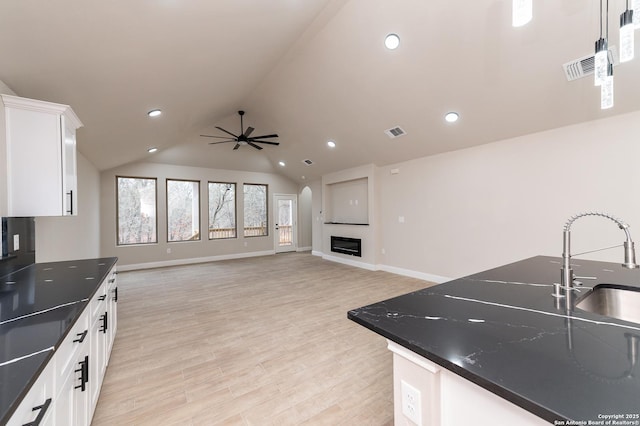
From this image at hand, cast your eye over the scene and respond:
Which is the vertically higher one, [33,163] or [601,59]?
[601,59]

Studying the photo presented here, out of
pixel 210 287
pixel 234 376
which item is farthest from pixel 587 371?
pixel 210 287

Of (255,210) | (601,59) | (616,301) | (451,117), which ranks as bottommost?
(616,301)

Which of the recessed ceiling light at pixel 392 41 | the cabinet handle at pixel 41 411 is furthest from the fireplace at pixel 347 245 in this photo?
the cabinet handle at pixel 41 411

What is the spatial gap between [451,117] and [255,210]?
6.36 m

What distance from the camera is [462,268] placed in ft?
15.4

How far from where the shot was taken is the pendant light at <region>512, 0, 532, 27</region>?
124cm

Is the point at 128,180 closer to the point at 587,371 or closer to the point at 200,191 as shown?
the point at 200,191

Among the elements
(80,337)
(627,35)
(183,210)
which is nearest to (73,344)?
(80,337)

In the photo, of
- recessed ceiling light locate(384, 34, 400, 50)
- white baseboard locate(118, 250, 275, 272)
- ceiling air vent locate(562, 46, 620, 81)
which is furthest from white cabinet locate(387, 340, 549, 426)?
white baseboard locate(118, 250, 275, 272)

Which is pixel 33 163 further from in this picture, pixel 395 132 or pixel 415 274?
pixel 415 274

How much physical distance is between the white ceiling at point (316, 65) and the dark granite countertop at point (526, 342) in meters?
2.52

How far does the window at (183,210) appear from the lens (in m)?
7.22

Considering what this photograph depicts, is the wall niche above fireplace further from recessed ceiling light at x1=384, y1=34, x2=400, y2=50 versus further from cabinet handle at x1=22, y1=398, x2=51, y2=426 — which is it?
cabinet handle at x1=22, y1=398, x2=51, y2=426

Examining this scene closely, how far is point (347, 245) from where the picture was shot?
706 centimetres
